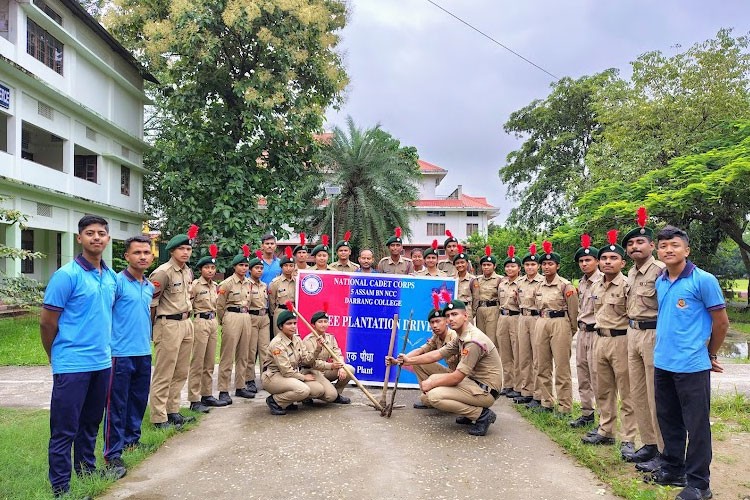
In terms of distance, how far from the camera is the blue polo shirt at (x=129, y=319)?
4.23m

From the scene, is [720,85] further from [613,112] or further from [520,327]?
[520,327]

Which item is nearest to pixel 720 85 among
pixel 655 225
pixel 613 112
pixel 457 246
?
pixel 613 112

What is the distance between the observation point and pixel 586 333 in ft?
A: 16.8

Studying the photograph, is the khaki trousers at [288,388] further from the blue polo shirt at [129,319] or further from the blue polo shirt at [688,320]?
the blue polo shirt at [688,320]

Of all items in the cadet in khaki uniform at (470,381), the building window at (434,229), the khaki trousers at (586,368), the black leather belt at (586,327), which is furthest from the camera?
the building window at (434,229)

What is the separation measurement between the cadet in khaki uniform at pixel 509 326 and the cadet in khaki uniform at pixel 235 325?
306cm

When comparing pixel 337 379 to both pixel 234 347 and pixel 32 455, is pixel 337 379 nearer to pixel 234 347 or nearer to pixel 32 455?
pixel 234 347

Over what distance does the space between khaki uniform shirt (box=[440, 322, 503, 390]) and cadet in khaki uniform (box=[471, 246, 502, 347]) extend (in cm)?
196

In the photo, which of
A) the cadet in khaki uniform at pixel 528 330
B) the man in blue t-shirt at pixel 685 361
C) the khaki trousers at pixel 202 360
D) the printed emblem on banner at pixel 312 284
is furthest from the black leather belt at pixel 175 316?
the man in blue t-shirt at pixel 685 361

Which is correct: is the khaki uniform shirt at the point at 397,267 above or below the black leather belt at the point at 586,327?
above

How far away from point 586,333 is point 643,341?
0.92m

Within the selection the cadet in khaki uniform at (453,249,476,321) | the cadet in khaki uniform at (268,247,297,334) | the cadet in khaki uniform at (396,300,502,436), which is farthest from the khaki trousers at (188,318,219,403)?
the cadet in khaki uniform at (453,249,476,321)

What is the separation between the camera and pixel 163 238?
1978 cm

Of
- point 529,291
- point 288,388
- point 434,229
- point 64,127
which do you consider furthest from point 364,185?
point 434,229
